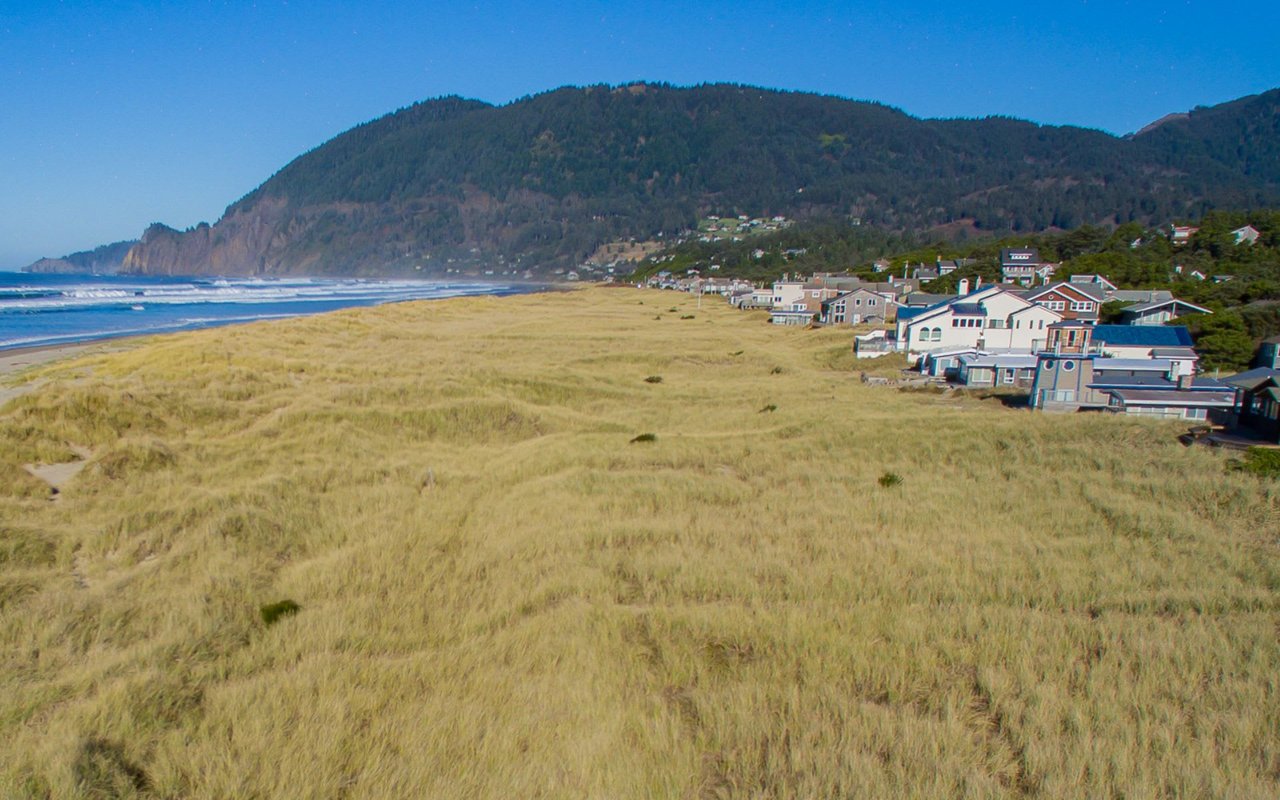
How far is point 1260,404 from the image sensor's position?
2652cm

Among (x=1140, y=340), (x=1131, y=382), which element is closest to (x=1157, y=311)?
(x=1140, y=340)

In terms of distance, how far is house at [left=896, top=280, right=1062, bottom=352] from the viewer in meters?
45.5

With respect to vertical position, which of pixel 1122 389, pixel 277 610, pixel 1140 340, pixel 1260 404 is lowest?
pixel 1260 404

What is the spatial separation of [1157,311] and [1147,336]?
18.4 m

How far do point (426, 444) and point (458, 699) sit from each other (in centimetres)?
1340

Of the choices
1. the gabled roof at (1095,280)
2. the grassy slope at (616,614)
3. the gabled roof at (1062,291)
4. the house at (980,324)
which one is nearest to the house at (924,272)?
the gabled roof at (1095,280)

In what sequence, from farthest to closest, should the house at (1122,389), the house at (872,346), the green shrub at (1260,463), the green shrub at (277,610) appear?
the house at (872,346), the house at (1122,389), the green shrub at (1260,463), the green shrub at (277,610)

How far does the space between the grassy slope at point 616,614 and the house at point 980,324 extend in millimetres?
28428

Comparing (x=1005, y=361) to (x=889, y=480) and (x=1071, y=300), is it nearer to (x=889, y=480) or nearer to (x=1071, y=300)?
(x=1071, y=300)

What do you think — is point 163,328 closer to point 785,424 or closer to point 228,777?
point 785,424

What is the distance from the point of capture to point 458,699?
6.41 meters

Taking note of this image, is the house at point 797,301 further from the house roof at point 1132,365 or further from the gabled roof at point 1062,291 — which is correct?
the house roof at point 1132,365

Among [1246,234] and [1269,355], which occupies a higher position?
[1246,234]

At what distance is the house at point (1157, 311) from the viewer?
52844mm
